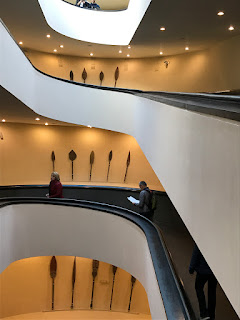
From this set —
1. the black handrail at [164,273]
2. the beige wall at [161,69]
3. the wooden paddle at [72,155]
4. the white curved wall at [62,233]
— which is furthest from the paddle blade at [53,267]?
the beige wall at [161,69]

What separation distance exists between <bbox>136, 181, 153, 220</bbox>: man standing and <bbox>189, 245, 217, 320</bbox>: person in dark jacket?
13.6 ft

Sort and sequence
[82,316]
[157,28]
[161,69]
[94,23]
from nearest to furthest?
[157,28] → [82,316] → [94,23] → [161,69]

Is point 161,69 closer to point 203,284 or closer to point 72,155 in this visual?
point 72,155

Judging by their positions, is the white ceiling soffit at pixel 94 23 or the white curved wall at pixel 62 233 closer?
the white curved wall at pixel 62 233

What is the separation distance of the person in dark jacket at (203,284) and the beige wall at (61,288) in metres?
11.3

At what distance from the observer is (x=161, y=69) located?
18.1 m

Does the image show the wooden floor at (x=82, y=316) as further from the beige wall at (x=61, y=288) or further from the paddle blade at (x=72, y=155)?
the paddle blade at (x=72, y=155)

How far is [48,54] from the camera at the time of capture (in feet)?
60.2

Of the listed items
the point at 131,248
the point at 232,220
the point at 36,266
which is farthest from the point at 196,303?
the point at 36,266

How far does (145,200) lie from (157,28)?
20.4 ft

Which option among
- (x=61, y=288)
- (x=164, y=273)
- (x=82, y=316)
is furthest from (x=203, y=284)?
(x=61, y=288)

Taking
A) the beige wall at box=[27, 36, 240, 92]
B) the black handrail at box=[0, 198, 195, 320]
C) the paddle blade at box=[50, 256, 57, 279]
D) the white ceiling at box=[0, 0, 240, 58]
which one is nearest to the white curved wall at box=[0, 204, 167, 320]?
the black handrail at box=[0, 198, 195, 320]

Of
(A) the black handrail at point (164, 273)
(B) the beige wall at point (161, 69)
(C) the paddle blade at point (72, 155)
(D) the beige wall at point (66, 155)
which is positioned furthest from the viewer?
(C) the paddle blade at point (72, 155)

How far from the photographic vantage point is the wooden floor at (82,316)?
15.6 m
